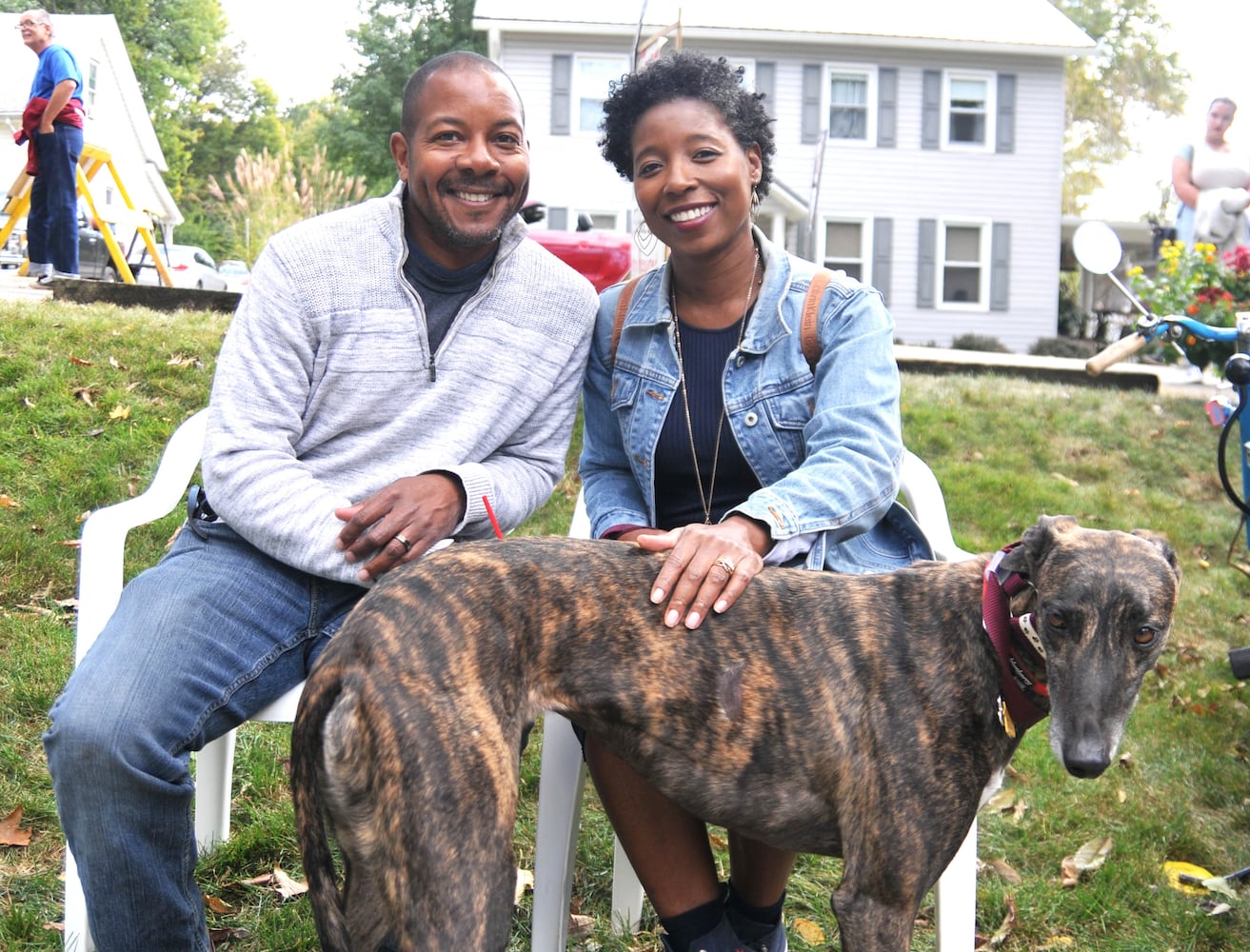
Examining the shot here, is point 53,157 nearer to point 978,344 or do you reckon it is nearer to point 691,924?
point 691,924

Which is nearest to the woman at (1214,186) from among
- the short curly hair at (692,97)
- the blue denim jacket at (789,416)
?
the short curly hair at (692,97)

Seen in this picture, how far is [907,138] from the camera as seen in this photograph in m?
23.5

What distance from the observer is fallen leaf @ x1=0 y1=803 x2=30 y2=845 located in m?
3.67

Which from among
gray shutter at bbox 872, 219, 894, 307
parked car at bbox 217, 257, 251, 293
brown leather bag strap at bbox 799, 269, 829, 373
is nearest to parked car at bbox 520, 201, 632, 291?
brown leather bag strap at bbox 799, 269, 829, 373

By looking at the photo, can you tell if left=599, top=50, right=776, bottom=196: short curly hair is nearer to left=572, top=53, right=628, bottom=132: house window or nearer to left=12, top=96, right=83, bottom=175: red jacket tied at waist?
left=12, top=96, right=83, bottom=175: red jacket tied at waist

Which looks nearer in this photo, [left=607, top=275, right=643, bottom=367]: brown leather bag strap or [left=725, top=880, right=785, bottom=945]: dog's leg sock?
[left=725, top=880, right=785, bottom=945]: dog's leg sock

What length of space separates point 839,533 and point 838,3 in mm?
23312

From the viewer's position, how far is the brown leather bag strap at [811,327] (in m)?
3.19

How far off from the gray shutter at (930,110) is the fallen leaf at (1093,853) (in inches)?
835

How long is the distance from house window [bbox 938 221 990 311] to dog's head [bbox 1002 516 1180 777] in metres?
22.1

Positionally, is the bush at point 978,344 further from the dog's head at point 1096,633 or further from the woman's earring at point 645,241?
the dog's head at point 1096,633

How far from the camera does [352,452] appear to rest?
3.13 meters

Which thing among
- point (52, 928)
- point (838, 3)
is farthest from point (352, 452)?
point (838, 3)

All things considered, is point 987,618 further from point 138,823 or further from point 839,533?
point 138,823
